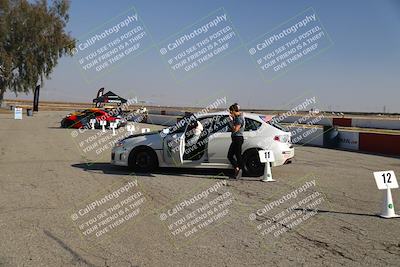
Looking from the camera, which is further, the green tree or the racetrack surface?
the green tree

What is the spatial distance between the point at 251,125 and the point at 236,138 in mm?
879

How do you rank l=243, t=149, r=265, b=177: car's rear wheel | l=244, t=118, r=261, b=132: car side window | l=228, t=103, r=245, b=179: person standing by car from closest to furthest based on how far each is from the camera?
l=228, t=103, r=245, b=179: person standing by car, l=243, t=149, r=265, b=177: car's rear wheel, l=244, t=118, r=261, b=132: car side window

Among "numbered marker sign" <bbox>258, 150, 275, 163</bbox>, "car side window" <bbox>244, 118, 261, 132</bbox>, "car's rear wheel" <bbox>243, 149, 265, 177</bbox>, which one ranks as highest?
"car side window" <bbox>244, 118, 261, 132</bbox>

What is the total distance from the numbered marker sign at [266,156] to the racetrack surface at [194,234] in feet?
1.66

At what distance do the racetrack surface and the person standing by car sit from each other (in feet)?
1.33

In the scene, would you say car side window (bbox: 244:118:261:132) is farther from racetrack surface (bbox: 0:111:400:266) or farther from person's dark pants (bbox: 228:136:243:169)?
racetrack surface (bbox: 0:111:400:266)

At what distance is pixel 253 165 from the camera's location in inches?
414

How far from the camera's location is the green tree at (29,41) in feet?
170

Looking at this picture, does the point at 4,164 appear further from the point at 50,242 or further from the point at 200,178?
the point at 50,242

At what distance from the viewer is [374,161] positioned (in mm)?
14211

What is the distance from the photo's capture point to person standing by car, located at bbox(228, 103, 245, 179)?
9.99 metres

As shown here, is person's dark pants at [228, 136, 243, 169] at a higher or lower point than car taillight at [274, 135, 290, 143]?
lower

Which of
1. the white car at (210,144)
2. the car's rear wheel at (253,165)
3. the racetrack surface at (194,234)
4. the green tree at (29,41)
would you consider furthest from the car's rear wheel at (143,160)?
the green tree at (29,41)

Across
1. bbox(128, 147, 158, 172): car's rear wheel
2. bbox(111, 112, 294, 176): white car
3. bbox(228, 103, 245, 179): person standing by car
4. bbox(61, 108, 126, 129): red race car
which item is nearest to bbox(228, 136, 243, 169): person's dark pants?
bbox(228, 103, 245, 179): person standing by car
